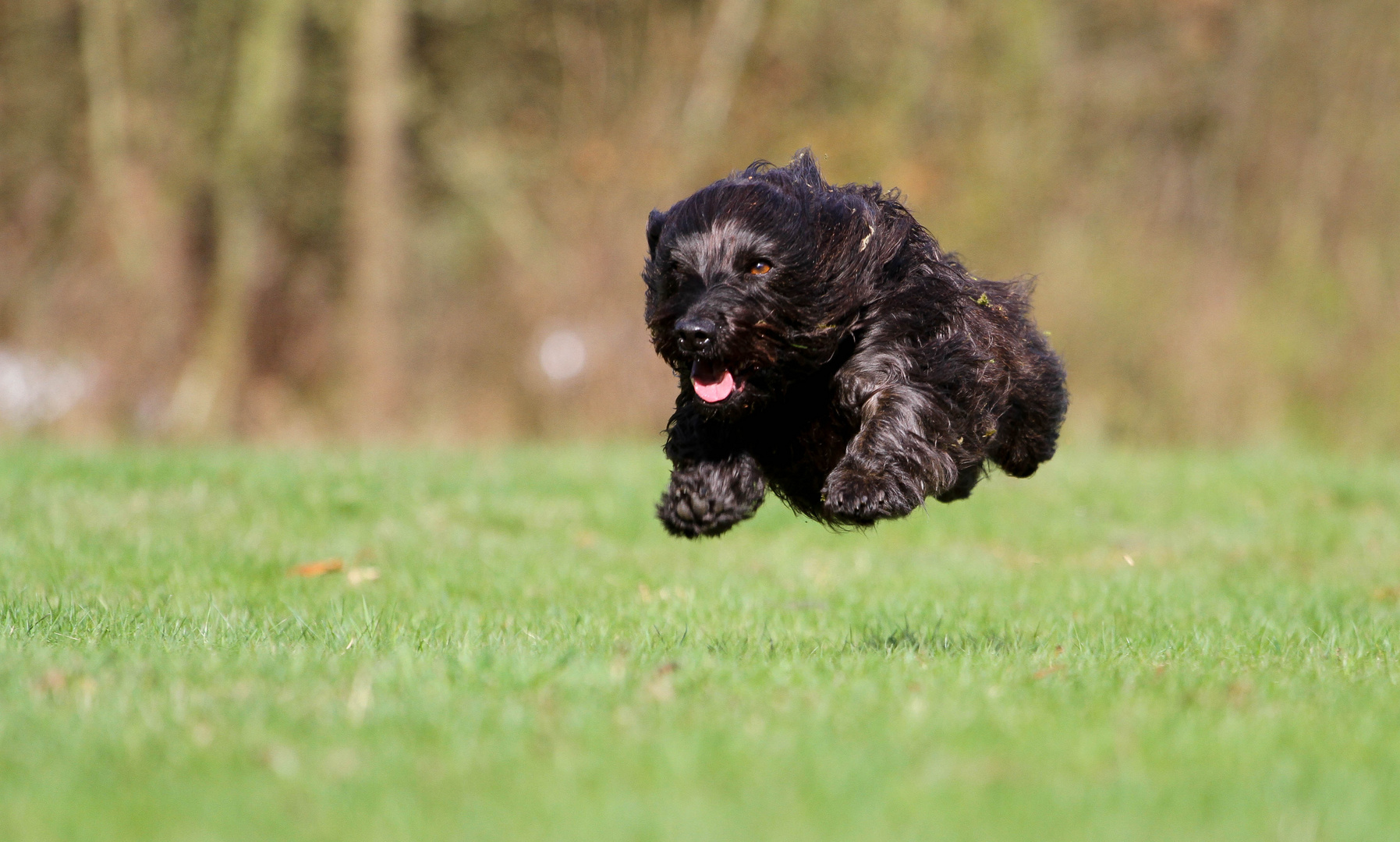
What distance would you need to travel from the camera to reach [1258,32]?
68.2 feet

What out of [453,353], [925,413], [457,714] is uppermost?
[453,353]

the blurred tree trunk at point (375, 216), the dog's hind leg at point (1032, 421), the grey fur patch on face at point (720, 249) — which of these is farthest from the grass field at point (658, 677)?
the blurred tree trunk at point (375, 216)

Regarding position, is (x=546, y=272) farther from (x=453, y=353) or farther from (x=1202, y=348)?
(x=1202, y=348)

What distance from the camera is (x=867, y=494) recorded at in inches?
175

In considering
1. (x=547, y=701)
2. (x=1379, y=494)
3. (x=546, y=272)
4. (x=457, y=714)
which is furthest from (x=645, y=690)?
(x=546, y=272)

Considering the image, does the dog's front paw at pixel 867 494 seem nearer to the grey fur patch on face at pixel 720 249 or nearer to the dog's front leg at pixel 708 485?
the dog's front leg at pixel 708 485

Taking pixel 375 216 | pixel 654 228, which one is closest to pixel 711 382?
pixel 654 228

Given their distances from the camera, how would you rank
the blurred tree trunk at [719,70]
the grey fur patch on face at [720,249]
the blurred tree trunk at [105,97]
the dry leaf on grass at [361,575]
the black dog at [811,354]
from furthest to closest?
1. the blurred tree trunk at [105,97]
2. the blurred tree trunk at [719,70]
3. the dry leaf on grass at [361,575]
4. the grey fur patch on face at [720,249]
5. the black dog at [811,354]

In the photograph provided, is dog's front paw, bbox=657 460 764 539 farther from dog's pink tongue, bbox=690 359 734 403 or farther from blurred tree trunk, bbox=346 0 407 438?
blurred tree trunk, bbox=346 0 407 438

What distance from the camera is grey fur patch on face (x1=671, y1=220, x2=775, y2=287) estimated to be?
4730 mm

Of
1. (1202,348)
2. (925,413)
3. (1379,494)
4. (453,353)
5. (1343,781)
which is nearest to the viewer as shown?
(1343,781)

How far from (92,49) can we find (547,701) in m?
17.3

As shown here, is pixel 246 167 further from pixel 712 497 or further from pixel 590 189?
pixel 712 497

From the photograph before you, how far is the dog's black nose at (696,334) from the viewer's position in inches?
177
